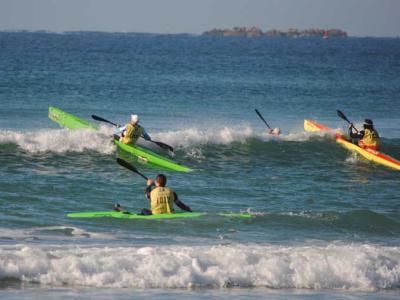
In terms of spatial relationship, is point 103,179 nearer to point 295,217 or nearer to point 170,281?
point 295,217

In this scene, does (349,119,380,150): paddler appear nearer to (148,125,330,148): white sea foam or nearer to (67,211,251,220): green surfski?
(148,125,330,148): white sea foam

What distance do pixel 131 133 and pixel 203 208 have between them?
4851 mm

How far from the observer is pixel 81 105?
122 feet

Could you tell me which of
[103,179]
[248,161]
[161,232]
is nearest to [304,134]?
[248,161]

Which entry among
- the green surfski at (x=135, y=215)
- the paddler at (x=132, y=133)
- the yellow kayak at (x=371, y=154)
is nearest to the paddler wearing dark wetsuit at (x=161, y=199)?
the green surfski at (x=135, y=215)

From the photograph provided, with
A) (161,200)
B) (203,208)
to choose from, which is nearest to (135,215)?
(161,200)

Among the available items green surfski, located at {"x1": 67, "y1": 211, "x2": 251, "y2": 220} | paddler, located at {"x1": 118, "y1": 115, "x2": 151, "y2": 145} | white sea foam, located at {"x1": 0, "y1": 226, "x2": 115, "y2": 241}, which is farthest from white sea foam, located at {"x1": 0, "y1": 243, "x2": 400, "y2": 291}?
paddler, located at {"x1": 118, "y1": 115, "x2": 151, "y2": 145}

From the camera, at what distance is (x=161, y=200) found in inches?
623

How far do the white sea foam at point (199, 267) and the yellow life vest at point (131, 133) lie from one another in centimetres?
852

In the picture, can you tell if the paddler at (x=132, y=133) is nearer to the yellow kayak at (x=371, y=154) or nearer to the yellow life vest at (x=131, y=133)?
the yellow life vest at (x=131, y=133)

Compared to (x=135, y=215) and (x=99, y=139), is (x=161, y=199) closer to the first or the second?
(x=135, y=215)

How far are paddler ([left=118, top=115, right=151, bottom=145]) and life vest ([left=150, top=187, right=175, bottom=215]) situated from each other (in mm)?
6582

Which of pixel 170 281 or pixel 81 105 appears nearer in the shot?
pixel 170 281

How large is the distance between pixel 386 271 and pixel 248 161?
11392 millimetres
